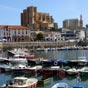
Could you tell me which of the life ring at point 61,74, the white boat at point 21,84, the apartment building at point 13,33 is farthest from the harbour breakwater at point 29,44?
the white boat at point 21,84

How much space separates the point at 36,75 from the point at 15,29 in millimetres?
96334

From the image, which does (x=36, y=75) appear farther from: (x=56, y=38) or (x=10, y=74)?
(x=56, y=38)

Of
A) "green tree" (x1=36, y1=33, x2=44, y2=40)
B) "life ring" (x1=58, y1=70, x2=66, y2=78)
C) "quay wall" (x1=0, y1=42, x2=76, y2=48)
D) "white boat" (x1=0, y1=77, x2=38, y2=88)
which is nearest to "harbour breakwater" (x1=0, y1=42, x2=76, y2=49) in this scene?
"quay wall" (x1=0, y1=42, x2=76, y2=48)

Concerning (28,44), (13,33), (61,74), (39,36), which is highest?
(13,33)

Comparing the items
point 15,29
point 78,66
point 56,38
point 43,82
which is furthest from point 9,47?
point 43,82

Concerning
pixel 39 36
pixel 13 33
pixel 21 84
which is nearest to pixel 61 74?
pixel 21 84

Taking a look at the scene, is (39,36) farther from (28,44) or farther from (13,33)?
(28,44)

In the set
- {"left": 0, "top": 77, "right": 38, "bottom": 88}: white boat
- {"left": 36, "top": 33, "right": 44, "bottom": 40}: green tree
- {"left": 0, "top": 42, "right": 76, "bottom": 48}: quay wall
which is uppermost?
{"left": 36, "top": 33, "right": 44, "bottom": 40}: green tree

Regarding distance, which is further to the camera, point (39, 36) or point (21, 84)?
point (39, 36)

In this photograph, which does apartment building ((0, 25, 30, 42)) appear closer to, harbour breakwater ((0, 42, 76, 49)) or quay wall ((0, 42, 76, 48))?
Answer: quay wall ((0, 42, 76, 48))

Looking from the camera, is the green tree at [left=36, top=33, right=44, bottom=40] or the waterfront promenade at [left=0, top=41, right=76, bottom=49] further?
the green tree at [left=36, top=33, right=44, bottom=40]

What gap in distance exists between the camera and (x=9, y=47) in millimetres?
114938

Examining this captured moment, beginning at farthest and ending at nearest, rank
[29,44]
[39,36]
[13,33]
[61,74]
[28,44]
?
[39,36] → [13,33] → [29,44] → [28,44] → [61,74]

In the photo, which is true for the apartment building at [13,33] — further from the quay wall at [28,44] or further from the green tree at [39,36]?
the green tree at [39,36]
